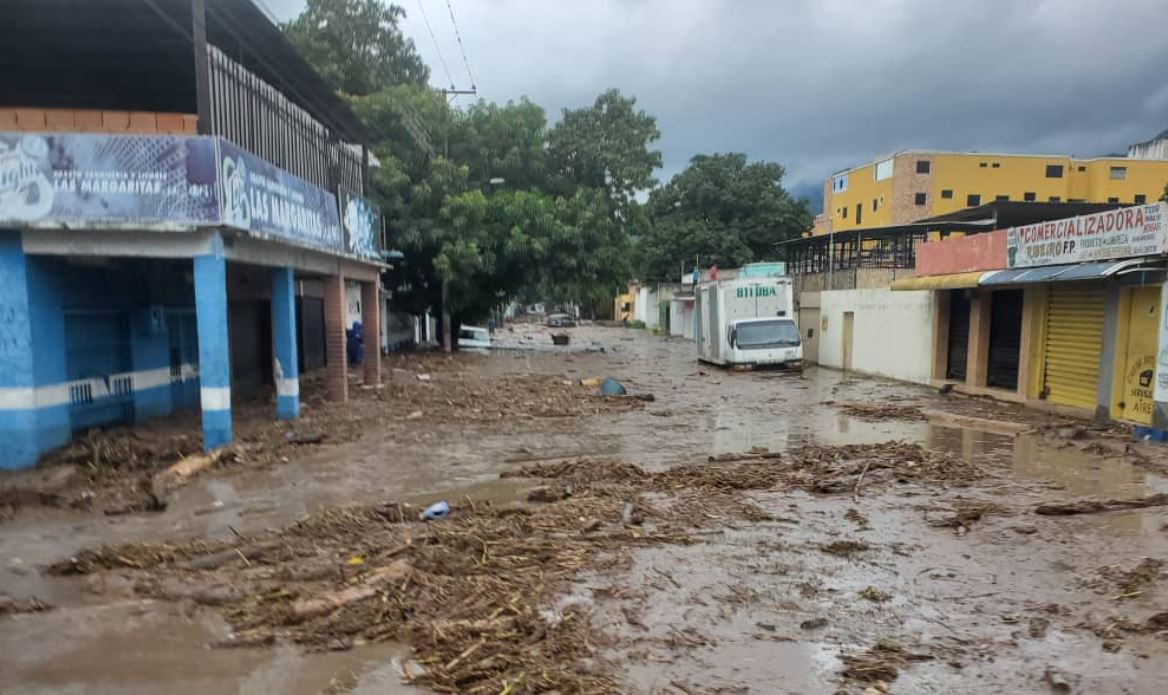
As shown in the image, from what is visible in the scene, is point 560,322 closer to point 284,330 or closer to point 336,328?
point 336,328

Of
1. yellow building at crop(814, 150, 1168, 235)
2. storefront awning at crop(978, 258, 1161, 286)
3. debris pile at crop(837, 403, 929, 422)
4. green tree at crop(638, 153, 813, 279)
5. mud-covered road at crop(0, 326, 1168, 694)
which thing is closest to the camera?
mud-covered road at crop(0, 326, 1168, 694)

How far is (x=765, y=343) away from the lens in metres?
22.8

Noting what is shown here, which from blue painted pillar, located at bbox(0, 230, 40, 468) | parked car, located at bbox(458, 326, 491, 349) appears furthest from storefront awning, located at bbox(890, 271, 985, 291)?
parked car, located at bbox(458, 326, 491, 349)

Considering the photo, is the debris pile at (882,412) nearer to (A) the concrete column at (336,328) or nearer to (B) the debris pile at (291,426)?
(B) the debris pile at (291,426)

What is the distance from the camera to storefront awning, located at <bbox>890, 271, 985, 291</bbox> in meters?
16.3

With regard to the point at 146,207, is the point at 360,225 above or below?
above

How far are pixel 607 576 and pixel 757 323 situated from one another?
18.5 m

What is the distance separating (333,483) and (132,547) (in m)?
2.70

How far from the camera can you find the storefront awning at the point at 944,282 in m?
16.3

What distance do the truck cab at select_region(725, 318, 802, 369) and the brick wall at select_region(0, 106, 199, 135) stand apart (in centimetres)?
1684

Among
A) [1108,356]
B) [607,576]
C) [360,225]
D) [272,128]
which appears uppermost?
[272,128]

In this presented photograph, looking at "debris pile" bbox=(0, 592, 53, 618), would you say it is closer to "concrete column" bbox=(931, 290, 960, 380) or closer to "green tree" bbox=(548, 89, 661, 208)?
"concrete column" bbox=(931, 290, 960, 380)

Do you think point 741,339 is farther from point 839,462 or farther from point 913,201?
point 913,201

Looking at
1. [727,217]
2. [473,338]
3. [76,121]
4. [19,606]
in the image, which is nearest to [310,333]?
[76,121]
